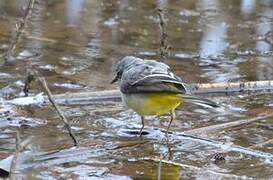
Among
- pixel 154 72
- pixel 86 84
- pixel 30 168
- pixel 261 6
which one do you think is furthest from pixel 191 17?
pixel 30 168

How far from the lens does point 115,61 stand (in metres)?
8.15

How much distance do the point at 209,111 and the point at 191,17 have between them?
3685 millimetres

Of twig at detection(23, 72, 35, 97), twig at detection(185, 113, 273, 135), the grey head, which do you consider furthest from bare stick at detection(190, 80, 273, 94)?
twig at detection(23, 72, 35, 97)

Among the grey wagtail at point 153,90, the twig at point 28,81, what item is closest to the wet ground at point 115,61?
the twig at point 28,81

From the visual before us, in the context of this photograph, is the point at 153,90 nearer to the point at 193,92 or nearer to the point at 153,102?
the point at 153,102

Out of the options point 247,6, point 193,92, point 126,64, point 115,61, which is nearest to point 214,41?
point 115,61

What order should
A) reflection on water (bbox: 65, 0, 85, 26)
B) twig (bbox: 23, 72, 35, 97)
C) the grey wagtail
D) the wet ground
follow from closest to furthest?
the wet ground → the grey wagtail → twig (bbox: 23, 72, 35, 97) → reflection on water (bbox: 65, 0, 85, 26)

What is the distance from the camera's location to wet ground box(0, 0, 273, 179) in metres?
5.32

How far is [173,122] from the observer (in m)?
A: 6.32

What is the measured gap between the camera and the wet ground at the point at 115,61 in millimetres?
5320

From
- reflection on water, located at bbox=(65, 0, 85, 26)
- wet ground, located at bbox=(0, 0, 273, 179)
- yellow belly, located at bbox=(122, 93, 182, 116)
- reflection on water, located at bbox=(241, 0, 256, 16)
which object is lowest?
reflection on water, located at bbox=(241, 0, 256, 16)

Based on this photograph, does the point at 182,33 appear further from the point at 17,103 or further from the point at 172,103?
the point at 172,103

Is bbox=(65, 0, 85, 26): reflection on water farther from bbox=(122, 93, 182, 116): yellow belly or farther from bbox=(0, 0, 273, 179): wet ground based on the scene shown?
bbox=(122, 93, 182, 116): yellow belly

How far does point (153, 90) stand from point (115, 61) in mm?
2601
